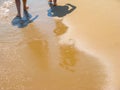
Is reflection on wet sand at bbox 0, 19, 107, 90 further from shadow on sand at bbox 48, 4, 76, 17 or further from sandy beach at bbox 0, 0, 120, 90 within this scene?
shadow on sand at bbox 48, 4, 76, 17

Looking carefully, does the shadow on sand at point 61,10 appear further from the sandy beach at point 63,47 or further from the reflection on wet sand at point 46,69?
the reflection on wet sand at point 46,69

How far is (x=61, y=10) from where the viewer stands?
25.1ft

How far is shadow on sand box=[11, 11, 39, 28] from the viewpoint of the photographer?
7148mm

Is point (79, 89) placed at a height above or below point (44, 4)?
above

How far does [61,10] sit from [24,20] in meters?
1.04

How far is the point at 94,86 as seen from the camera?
15.4 ft

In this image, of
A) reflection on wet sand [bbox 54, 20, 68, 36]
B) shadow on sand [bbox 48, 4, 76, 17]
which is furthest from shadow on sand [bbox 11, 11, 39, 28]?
reflection on wet sand [bbox 54, 20, 68, 36]

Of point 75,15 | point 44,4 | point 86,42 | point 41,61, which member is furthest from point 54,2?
point 41,61

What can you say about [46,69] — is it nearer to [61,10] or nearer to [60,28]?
[60,28]

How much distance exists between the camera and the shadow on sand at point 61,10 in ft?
24.5

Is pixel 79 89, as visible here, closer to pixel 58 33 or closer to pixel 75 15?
pixel 58 33

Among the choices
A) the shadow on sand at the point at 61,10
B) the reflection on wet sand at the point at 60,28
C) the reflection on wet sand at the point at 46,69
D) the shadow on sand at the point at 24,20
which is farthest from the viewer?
the shadow on sand at the point at 61,10

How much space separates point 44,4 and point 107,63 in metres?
3.39

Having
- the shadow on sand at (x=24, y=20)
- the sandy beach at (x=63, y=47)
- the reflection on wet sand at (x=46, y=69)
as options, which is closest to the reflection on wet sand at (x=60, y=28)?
the sandy beach at (x=63, y=47)
